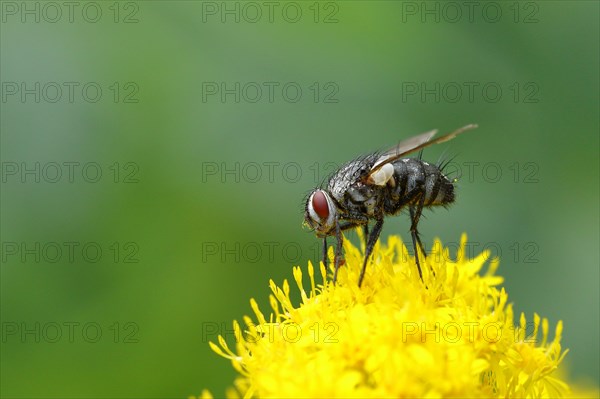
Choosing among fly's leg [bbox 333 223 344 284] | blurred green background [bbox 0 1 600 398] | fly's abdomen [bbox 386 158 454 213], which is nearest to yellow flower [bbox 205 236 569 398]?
fly's leg [bbox 333 223 344 284]

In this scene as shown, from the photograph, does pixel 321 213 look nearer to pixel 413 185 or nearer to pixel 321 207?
pixel 321 207

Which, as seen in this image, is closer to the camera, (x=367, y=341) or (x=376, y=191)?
(x=367, y=341)

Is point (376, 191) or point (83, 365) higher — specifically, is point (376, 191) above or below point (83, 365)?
Result: above

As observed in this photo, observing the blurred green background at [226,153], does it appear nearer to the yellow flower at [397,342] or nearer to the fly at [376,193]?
the fly at [376,193]

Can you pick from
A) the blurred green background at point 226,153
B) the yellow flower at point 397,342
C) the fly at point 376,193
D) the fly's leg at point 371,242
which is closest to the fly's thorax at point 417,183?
the fly at point 376,193

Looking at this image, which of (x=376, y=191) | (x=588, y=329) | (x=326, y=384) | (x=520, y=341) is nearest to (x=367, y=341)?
(x=326, y=384)

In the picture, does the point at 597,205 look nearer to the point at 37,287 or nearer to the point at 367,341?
the point at 367,341

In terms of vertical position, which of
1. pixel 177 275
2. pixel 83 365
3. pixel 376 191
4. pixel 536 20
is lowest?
pixel 83 365
